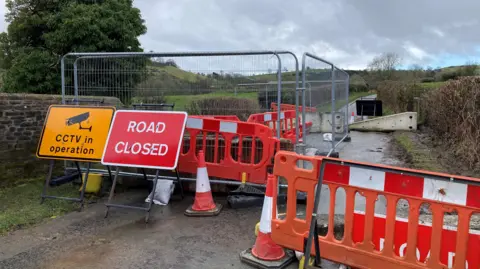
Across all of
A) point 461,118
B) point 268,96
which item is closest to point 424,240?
point 268,96

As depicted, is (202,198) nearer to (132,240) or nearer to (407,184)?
(132,240)

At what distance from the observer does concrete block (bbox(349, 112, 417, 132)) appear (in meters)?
14.8

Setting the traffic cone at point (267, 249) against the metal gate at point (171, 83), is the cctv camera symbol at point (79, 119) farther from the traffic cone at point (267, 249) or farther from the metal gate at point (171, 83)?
the traffic cone at point (267, 249)

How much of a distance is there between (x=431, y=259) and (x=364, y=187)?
2.35 ft

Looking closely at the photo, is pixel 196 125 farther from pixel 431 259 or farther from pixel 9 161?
pixel 431 259

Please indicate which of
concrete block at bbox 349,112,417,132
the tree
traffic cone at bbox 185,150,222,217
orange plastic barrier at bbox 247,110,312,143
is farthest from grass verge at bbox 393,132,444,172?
the tree

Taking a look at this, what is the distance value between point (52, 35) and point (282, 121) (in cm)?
919

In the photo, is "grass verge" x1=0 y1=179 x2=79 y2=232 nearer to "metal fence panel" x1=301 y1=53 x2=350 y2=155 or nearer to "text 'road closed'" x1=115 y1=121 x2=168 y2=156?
"text 'road closed'" x1=115 y1=121 x2=168 y2=156

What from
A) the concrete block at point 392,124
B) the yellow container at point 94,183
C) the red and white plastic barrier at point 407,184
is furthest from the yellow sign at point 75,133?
the concrete block at point 392,124

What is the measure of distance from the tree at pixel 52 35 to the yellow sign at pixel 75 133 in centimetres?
808

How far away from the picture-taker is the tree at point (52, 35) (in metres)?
13.1

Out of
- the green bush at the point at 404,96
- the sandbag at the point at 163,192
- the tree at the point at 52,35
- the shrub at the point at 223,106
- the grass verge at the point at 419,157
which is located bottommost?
the sandbag at the point at 163,192

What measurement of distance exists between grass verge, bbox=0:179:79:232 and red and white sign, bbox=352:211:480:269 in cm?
401

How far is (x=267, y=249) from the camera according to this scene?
371 centimetres
